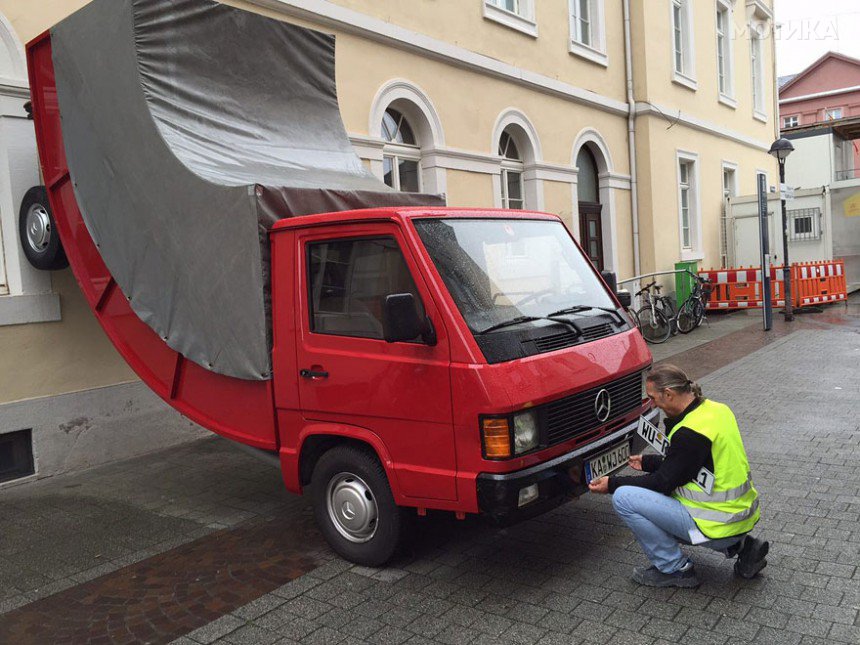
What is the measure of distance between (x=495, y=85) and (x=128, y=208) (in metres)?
8.29

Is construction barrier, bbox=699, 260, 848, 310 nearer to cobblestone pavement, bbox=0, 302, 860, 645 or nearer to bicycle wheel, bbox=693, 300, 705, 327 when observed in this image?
bicycle wheel, bbox=693, 300, 705, 327

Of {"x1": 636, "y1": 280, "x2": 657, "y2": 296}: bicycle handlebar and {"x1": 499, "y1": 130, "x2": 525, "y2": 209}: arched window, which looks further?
{"x1": 636, "y1": 280, "x2": 657, "y2": 296}: bicycle handlebar

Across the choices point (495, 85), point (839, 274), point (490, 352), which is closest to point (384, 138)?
point (495, 85)

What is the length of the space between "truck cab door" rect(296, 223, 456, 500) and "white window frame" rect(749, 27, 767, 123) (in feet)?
74.0

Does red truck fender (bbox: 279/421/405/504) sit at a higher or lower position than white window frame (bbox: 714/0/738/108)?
lower

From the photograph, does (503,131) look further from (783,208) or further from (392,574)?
(392,574)

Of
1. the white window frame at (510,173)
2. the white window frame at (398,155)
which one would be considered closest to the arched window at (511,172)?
the white window frame at (510,173)

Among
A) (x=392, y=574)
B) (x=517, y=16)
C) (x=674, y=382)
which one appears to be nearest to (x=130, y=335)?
(x=392, y=574)

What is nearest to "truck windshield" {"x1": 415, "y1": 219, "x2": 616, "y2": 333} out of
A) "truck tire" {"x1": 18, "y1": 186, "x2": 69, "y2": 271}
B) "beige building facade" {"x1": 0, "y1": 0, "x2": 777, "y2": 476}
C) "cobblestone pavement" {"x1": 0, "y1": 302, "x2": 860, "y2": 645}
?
"cobblestone pavement" {"x1": 0, "y1": 302, "x2": 860, "y2": 645}

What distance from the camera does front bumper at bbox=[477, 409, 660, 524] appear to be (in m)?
3.82

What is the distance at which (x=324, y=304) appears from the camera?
4500 millimetres

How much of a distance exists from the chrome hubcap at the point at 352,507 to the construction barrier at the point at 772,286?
15375 millimetres

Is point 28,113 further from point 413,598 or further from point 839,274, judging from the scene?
point 839,274

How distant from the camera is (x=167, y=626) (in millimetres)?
3906
